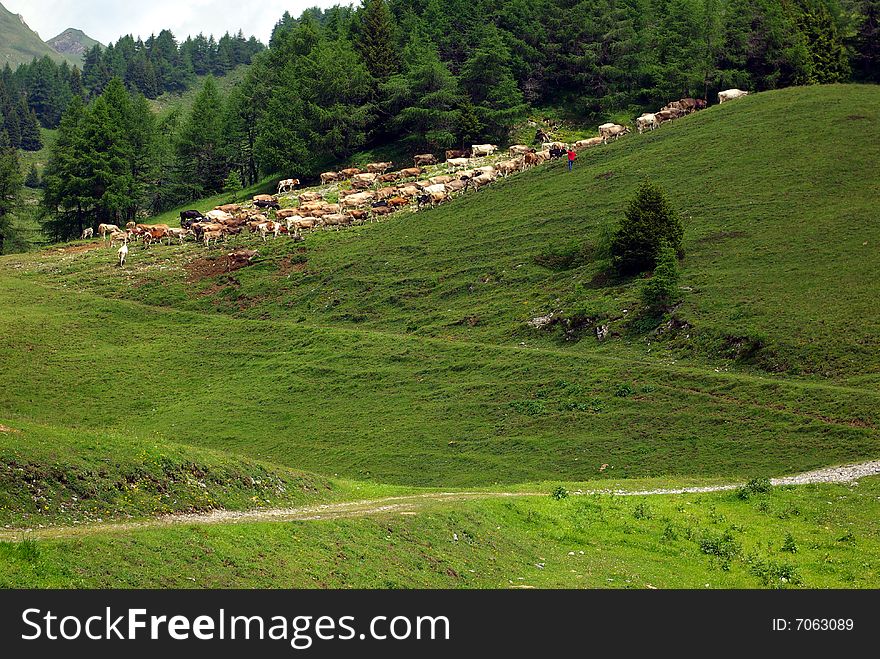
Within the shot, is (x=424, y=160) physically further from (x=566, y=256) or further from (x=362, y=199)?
(x=566, y=256)

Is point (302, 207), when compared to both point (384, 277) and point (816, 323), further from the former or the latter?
point (816, 323)

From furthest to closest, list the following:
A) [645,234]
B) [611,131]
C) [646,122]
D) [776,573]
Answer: [611,131] → [646,122] → [645,234] → [776,573]

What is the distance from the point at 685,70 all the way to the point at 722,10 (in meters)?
13.7

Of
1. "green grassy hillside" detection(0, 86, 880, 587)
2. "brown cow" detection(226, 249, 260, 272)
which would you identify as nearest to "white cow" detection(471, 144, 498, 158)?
"green grassy hillside" detection(0, 86, 880, 587)

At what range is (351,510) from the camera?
28062 millimetres

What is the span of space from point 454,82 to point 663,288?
72855mm

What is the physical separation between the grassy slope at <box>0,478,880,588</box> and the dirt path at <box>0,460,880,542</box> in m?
1.26

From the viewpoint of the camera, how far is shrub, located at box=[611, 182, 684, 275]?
61.7 m

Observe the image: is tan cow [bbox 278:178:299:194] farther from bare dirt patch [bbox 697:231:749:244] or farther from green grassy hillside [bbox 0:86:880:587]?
bare dirt patch [bbox 697:231:749:244]

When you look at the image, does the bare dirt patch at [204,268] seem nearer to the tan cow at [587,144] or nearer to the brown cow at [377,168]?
the brown cow at [377,168]

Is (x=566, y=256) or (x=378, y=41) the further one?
(x=378, y=41)

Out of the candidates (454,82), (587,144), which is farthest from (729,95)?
(454,82)

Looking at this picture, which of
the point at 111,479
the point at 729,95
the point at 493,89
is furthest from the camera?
the point at 493,89

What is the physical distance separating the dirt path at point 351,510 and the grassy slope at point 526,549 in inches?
49.6
